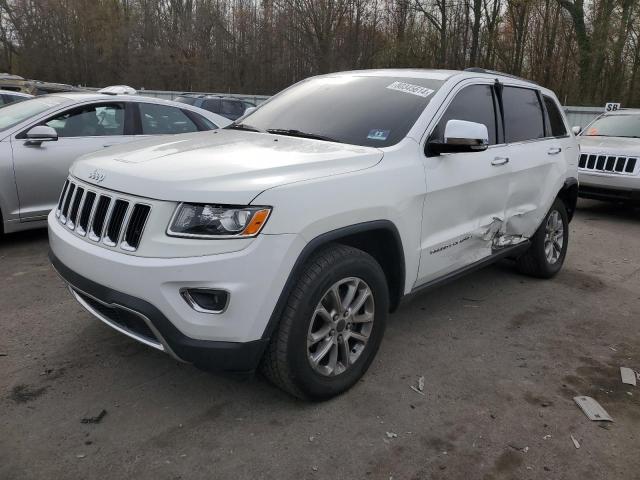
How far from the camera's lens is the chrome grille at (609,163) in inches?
327

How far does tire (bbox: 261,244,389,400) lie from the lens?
2641 mm

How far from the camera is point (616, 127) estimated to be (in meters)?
9.49

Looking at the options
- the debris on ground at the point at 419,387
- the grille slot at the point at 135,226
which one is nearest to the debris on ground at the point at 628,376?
the debris on ground at the point at 419,387

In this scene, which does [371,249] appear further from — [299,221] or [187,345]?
[187,345]

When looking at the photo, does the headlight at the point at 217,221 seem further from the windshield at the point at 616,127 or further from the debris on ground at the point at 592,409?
the windshield at the point at 616,127

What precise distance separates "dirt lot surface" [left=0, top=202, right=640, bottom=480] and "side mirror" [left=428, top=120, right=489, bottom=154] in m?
1.34

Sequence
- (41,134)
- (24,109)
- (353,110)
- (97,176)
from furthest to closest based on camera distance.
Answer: (24,109) → (41,134) → (353,110) → (97,176)

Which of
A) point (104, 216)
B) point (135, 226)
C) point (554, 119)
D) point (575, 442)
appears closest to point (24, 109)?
point (104, 216)

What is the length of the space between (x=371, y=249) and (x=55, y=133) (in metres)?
3.77

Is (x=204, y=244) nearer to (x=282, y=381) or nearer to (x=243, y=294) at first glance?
(x=243, y=294)

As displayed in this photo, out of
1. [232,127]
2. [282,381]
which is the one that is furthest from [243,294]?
[232,127]

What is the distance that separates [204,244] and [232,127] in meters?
1.94

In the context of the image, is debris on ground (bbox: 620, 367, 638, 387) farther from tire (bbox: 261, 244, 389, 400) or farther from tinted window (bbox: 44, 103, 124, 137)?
tinted window (bbox: 44, 103, 124, 137)

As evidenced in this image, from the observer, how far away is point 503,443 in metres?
2.73
